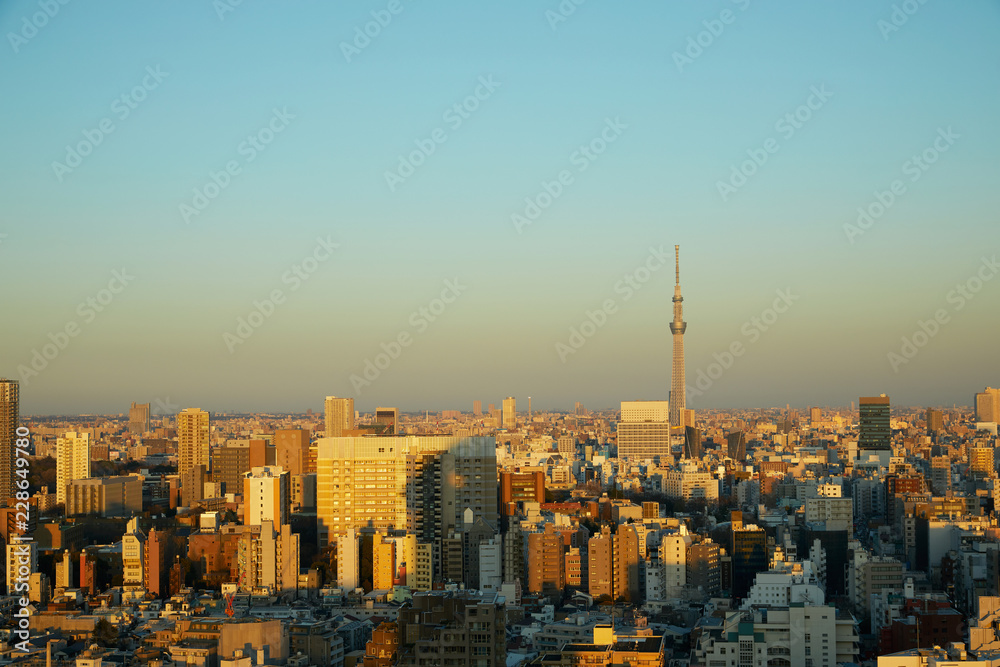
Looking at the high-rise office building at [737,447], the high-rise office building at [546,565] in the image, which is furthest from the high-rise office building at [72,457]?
the high-rise office building at [737,447]

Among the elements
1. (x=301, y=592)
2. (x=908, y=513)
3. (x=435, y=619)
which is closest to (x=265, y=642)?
(x=435, y=619)

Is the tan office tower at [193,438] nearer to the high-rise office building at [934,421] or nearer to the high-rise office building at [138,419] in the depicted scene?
the high-rise office building at [138,419]

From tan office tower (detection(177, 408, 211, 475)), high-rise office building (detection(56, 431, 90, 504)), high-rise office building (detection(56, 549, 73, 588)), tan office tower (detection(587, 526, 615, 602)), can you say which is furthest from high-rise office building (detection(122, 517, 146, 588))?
tan office tower (detection(177, 408, 211, 475))

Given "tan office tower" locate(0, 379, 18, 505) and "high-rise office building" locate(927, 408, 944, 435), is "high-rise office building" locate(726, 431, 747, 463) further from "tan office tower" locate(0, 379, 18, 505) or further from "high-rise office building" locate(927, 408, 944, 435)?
"tan office tower" locate(0, 379, 18, 505)

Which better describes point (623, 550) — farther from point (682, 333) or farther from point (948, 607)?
point (682, 333)

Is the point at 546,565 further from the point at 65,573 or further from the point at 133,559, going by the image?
the point at 65,573

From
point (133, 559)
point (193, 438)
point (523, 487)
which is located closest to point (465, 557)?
point (133, 559)
